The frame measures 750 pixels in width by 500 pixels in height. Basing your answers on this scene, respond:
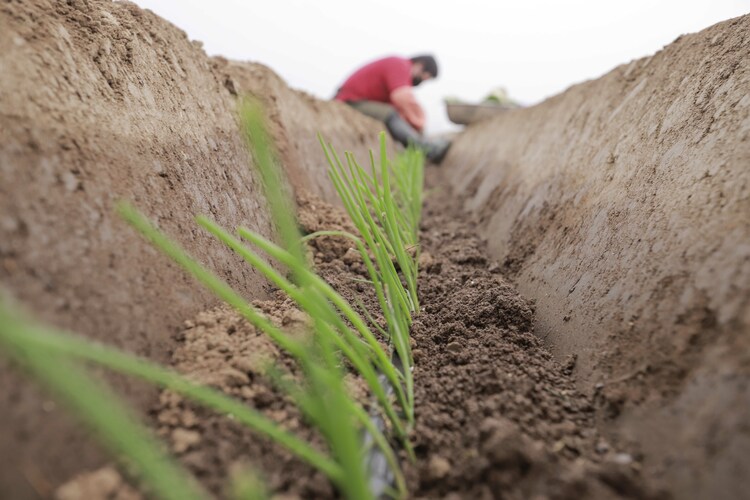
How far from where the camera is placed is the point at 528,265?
1.22m

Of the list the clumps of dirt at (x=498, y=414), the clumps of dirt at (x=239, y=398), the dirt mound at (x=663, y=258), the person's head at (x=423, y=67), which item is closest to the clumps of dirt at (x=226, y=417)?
the clumps of dirt at (x=239, y=398)

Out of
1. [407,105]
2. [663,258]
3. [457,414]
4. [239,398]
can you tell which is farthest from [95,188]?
[407,105]

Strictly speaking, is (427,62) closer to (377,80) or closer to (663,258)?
(377,80)

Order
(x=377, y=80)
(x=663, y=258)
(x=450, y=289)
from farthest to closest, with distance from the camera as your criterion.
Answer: (x=377, y=80) → (x=450, y=289) → (x=663, y=258)

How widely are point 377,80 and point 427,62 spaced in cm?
125

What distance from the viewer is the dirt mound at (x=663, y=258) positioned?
54 cm

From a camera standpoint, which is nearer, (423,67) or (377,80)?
(377,80)

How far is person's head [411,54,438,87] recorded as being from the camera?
18.0ft

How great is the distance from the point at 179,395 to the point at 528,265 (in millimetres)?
974

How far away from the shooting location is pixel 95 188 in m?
0.68

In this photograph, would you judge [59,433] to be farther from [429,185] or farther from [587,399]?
[429,185]

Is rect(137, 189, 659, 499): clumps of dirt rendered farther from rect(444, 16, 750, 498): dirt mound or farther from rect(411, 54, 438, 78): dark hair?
rect(411, 54, 438, 78): dark hair

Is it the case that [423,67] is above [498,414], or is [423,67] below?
above

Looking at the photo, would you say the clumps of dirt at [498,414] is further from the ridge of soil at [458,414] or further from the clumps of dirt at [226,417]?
the clumps of dirt at [226,417]
